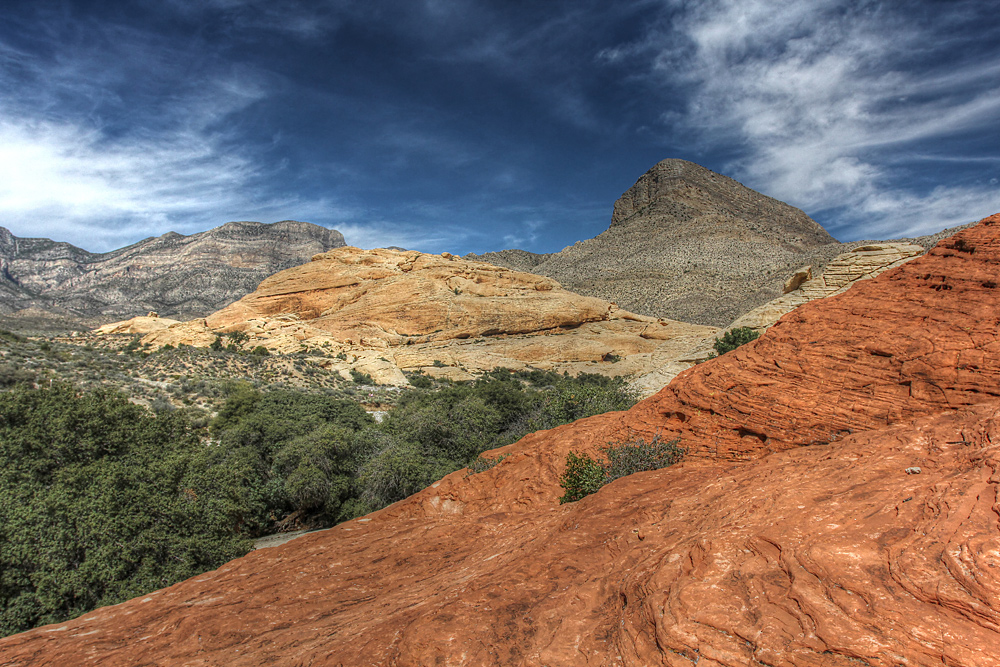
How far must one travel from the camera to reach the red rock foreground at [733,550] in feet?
8.69

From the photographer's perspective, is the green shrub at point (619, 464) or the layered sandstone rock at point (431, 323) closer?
the green shrub at point (619, 464)

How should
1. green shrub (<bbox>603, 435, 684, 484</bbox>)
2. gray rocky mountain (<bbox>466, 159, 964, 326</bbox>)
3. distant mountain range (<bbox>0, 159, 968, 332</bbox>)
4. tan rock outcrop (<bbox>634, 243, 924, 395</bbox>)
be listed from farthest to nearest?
1. distant mountain range (<bbox>0, 159, 968, 332</bbox>)
2. gray rocky mountain (<bbox>466, 159, 964, 326</bbox>)
3. tan rock outcrop (<bbox>634, 243, 924, 395</bbox>)
4. green shrub (<bbox>603, 435, 684, 484</bbox>)

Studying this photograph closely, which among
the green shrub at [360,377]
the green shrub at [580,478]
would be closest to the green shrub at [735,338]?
the green shrub at [580,478]

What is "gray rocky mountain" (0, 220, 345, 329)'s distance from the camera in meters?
92.1

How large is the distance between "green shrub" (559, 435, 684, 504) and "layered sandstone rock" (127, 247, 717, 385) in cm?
2591

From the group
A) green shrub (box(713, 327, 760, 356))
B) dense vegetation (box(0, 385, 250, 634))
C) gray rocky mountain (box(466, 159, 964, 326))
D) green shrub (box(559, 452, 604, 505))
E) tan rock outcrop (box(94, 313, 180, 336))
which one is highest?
gray rocky mountain (box(466, 159, 964, 326))

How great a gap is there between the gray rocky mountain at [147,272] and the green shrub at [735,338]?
8079 centimetres

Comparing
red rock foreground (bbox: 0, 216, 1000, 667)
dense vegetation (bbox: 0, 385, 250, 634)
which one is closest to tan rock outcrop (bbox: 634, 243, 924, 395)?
red rock foreground (bbox: 0, 216, 1000, 667)

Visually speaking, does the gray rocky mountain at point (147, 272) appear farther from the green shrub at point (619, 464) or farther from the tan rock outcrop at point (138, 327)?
the green shrub at point (619, 464)

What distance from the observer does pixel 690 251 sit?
75188 millimetres

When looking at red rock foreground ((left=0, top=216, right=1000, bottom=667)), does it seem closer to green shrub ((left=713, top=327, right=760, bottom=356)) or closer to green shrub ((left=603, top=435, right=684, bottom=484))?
green shrub ((left=603, top=435, right=684, bottom=484))

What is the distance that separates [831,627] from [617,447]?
16.7 ft

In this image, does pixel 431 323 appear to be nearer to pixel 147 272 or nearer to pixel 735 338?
pixel 735 338

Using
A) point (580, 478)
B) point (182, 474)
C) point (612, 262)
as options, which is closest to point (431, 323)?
point (182, 474)
